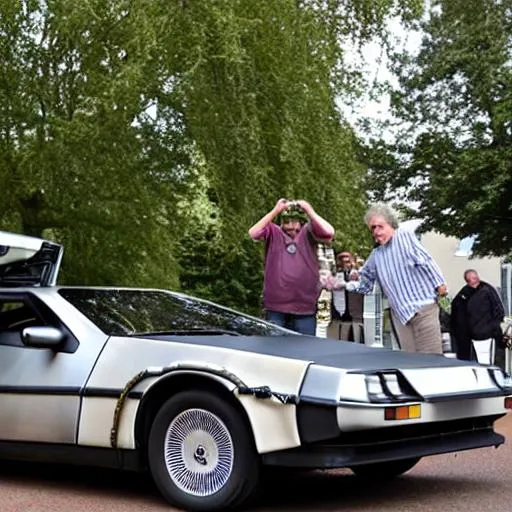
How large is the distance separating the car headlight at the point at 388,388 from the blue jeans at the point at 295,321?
10.7 ft

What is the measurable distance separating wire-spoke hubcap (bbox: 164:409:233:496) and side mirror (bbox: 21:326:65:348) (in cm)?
98

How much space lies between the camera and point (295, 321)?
8750mm

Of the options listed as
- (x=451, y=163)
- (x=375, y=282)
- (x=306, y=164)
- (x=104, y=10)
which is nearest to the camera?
(x=375, y=282)

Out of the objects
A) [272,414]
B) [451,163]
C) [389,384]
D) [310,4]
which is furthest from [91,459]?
[451,163]

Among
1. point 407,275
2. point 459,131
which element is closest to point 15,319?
point 407,275

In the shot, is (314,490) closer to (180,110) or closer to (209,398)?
(209,398)

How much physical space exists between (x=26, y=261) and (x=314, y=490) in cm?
263

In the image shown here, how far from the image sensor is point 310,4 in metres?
11.9

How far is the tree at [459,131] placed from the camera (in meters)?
30.0

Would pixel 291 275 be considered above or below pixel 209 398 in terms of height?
above

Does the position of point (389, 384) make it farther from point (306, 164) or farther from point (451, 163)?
point (451, 163)

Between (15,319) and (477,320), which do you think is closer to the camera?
(15,319)

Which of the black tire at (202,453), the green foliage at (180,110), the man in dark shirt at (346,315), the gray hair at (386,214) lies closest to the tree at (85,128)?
the green foliage at (180,110)

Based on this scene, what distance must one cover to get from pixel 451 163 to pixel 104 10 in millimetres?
22757
